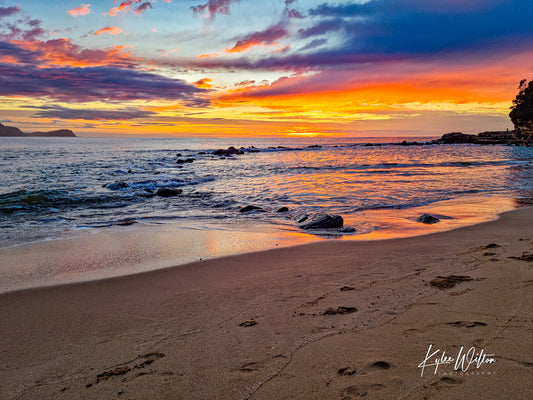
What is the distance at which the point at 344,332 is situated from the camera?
130 inches

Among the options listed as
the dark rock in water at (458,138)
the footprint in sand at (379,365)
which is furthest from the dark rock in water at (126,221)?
the dark rock in water at (458,138)

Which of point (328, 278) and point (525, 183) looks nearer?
point (328, 278)

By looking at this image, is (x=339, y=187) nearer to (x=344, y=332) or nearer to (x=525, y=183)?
(x=525, y=183)

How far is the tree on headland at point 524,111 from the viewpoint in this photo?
69.9 metres

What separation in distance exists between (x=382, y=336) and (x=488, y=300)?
1632 millimetres

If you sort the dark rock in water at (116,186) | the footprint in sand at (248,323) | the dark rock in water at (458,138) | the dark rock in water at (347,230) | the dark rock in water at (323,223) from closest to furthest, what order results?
the footprint in sand at (248,323)
the dark rock in water at (347,230)
the dark rock in water at (323,223)
the dark rock in water at (116,186)
the dark rock in water at (458,138)

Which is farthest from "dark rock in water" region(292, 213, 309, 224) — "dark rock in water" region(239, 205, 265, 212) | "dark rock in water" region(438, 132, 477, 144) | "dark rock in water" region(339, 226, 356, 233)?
"dark rock in water" region(438, 132, 477, 144)

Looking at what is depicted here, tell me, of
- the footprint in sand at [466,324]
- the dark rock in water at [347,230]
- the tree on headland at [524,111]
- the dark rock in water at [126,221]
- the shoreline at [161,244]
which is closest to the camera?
the footprint in sand at [466,324]

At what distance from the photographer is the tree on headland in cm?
6988

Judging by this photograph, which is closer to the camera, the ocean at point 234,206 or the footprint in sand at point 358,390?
the footprint in sand at point 358,390

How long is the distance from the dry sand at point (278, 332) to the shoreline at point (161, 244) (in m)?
0.67

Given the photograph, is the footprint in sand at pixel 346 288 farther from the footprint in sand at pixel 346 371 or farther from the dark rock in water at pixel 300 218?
the dark rock in water at pixel 300 218

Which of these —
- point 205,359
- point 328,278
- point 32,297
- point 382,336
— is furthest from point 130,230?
point 382,336

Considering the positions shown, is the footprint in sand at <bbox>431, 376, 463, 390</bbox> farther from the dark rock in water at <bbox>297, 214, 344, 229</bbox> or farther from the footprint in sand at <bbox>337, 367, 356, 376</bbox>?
the dark rock in water at <bbox>297, 214, 344, 229</bbox>
